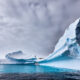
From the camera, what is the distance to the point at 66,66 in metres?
24.8

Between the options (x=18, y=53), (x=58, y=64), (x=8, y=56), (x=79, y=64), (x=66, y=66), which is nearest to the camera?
(x=79, y=64)

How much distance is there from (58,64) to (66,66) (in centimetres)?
407

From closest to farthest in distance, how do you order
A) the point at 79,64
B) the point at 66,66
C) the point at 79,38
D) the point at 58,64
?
the point at 79,64, the point at 79,38, the point at 66,66, the point at 58,64

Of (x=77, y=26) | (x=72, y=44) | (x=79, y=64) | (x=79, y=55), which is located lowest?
(x=79, y=64)

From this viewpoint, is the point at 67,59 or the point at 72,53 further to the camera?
the point at 67,59

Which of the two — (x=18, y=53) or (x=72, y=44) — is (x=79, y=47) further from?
(x=18, y=53)

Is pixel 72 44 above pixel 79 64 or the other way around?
above

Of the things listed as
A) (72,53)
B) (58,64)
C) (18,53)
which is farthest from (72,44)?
(18,53)

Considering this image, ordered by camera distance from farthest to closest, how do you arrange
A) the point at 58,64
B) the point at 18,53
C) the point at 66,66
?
1. the point at 18,53
2. the point at 58,64
3. the point at 66,66

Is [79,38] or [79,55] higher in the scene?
[79,38]

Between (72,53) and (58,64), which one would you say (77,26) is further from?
(58,64)

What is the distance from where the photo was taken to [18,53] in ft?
179

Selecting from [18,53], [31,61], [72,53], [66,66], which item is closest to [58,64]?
[66,66]

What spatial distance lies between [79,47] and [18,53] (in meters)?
35.8
